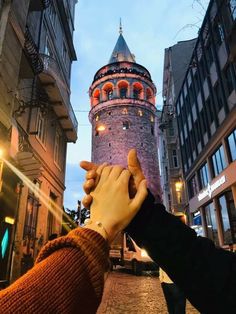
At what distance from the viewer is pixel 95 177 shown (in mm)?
1347

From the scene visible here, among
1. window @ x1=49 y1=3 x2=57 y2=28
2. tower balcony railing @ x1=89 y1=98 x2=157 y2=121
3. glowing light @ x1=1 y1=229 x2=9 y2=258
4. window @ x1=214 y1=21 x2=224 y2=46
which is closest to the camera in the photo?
glowing light @ x1=1 y1=229 x2=9 y2=258

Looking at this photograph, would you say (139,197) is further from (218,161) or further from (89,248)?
(218,161)

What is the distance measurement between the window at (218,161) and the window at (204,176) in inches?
67.5

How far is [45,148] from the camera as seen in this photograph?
50.1 ft

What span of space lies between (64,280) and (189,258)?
0.58 metres

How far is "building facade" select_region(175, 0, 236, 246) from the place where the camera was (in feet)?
57.7

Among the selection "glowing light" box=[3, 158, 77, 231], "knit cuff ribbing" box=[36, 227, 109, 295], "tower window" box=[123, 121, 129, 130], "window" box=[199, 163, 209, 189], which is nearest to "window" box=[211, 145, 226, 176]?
"window" box=[199, 163, 209, 189]

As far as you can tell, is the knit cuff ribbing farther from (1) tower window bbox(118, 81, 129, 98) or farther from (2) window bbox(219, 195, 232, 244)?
(1) tower window bbox(118, 81, 129, 98)

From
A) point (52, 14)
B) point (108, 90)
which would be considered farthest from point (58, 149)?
point (108, 90)

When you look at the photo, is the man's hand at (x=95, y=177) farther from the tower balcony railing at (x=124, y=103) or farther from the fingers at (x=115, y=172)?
the tower balcony railing at (x=124, y=103)

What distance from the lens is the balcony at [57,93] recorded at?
14.3 metres

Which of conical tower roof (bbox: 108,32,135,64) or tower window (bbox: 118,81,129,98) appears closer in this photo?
tower window (bbox: 118,81,129,98)

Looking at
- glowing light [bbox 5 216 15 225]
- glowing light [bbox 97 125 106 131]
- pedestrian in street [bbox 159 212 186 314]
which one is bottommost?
pedestrian in street [bbox 159 212 186 314]

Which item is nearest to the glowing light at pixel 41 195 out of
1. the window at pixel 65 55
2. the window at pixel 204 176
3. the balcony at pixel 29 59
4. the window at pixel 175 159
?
the balcony at pixel 29 59
